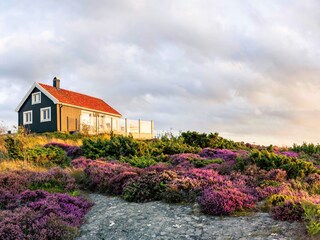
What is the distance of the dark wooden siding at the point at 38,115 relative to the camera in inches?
1470

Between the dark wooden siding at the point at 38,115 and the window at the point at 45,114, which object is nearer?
the dark wooden siding at the point at 38,115

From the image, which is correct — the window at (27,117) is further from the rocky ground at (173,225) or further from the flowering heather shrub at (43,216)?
the rocky ground at (173,225)

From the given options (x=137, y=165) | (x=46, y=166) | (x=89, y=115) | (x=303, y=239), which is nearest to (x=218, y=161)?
(x=137, y=165)

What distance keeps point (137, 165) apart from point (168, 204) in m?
4.27

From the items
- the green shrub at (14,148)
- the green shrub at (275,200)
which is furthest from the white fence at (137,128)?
the green shrub at (275,200)

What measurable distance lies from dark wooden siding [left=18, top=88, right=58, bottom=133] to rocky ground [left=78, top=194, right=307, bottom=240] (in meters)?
31.0

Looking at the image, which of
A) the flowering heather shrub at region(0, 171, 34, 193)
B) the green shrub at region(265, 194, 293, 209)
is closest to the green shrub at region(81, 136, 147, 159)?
the flowering heather shrub at region(0, 171, 34, 193)

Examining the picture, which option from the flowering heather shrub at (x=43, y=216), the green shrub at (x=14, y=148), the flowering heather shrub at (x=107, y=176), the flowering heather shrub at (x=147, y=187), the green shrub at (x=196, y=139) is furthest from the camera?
the green shrub at (x=196, y=139)

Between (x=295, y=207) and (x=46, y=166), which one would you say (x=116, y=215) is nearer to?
(x=295, y=207)

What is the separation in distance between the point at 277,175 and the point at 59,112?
31.1m

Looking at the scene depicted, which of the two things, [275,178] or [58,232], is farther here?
[275,178]

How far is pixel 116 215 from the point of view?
24.3ft

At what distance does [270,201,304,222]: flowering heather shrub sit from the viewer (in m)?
6.11

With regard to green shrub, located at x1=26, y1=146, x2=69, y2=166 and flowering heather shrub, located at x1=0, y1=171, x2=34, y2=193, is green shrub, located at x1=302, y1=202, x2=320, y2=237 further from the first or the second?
green shrub, located at x1=26, y1=146, x2=69, y2=166
